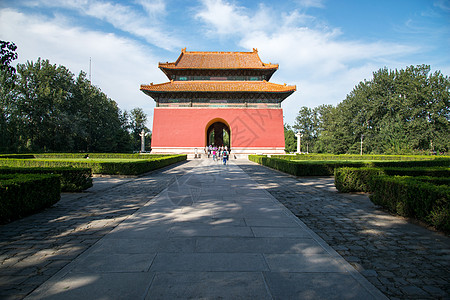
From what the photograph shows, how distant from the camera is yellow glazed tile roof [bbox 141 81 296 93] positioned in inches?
1081

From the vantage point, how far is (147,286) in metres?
2.32

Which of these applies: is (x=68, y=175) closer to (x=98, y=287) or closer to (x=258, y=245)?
(x=98, y=287)

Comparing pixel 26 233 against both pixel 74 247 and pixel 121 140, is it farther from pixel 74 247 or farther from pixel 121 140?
pixel 121 140

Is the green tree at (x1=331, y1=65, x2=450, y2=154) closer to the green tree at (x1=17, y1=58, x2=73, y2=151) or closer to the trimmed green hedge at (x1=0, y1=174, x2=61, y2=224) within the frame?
the trimmed green hedge at (x1=0, y1=174, x2=61, y2=224)

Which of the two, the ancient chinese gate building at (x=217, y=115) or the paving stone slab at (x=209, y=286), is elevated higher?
the ancient chinese gate building at (x=217, y=115)

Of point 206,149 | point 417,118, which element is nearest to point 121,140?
point 206,149

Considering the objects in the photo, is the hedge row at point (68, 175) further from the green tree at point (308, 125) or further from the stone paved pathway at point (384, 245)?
the green tree at point (308, 125)

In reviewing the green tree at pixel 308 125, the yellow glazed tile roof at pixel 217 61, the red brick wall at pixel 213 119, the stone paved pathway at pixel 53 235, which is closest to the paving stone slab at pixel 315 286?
the stone paved pathway at pixel 53 235

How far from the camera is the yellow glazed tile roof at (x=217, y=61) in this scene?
1164 inches

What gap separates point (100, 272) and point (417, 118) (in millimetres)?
44090

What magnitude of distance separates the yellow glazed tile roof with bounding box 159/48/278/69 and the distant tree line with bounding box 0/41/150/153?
51.4 ft

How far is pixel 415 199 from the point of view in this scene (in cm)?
455

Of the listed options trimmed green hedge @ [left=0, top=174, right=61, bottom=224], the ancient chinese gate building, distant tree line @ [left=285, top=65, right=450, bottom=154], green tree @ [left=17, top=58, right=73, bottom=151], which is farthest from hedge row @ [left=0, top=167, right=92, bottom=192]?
distant tree line @ [left=285, top=65, right=450, bottom=154]

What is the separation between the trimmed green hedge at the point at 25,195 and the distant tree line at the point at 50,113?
92.5ft
